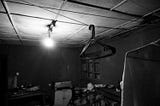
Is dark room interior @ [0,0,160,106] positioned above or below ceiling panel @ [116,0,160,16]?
below

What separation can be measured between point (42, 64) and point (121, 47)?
3.65m

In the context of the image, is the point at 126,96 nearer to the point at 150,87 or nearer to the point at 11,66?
the point at 150,87

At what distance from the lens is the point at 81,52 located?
2133 millimetres

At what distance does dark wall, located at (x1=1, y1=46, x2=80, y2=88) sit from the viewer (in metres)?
4.85

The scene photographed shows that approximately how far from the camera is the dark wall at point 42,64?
4.85 m

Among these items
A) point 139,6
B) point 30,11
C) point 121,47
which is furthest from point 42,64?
point 139,6

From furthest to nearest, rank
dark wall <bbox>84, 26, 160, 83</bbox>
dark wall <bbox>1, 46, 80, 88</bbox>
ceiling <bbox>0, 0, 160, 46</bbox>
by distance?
dark wall <bbox>1, 46, 80, 88</bbox>
dark wall <bbox>84, 26, 160, 83</bbox>
ceiling <bbox>0, 0, 160, 46</bbox>

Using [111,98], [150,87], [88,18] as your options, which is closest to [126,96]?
[150,87]

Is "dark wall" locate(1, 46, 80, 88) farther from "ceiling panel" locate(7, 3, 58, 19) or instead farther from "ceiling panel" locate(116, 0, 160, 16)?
"ceiling panel" locate(116, 0, 160, 16)

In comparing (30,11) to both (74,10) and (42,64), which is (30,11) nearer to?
(74,10)

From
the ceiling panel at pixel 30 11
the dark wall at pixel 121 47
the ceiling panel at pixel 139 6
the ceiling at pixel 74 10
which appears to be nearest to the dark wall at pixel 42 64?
the dark wall at pixel 121 47

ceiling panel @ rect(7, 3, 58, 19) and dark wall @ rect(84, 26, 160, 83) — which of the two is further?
dark wall @ rect(84, 26, 160, 83)

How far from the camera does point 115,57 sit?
360cm

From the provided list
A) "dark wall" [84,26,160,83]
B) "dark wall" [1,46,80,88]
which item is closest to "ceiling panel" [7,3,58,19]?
"dark wall" [84,26,160,83]
